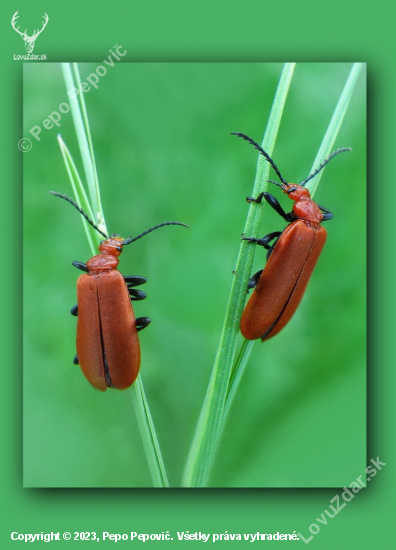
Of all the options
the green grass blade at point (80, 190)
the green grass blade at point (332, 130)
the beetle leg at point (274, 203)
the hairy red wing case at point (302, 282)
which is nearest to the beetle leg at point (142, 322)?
the green grass blade at point (80, 190)

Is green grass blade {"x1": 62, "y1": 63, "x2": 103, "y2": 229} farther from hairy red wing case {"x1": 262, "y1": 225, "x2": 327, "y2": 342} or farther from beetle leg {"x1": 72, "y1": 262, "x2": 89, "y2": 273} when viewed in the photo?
hairy red wing case {"x1": 262, "y1": 225, "x2": 327, "y2": 342}

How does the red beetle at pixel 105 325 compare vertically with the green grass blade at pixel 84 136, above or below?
below

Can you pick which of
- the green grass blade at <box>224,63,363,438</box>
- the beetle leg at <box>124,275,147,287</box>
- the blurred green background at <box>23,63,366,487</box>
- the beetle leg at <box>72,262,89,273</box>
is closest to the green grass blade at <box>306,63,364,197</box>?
the green grass blade at <box>224,63,363,438</box>

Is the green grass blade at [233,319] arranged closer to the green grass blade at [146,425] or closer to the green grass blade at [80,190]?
the green grass blade at [146,425]

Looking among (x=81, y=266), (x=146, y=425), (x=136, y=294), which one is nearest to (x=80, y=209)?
(x=81, y=266)

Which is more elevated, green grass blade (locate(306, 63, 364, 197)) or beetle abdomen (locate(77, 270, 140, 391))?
green grass blade (locate(306, 63, 364, 197))

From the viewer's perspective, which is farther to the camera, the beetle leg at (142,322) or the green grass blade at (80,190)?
the beetle leg at (142,322)

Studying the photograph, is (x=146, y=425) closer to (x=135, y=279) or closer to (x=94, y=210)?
(x=135, y=279)
